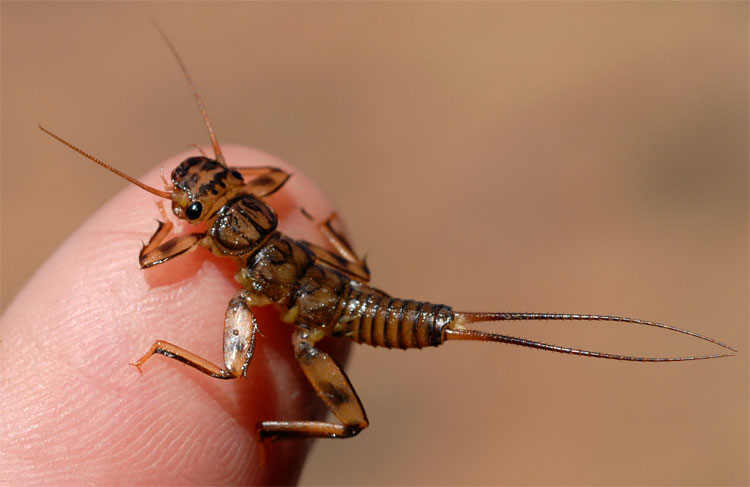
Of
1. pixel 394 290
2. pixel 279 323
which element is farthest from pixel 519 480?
pixel 279 323

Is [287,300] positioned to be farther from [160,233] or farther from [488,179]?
[488,179]

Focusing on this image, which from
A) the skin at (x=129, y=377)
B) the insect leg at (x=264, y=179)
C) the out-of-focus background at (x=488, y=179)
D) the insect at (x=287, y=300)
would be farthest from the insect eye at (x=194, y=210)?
the out-of-focus background at (x=488, y=179)

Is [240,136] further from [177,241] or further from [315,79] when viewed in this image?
[177,241]

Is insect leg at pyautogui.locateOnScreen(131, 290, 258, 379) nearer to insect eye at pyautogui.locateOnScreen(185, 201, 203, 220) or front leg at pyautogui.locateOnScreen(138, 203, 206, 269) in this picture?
front leg at pyautogui.locateOnScreen(138, 203, 206, 269)

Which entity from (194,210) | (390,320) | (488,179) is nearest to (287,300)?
(390,320)

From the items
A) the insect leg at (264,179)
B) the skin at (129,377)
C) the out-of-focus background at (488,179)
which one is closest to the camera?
the skin at (129,377)

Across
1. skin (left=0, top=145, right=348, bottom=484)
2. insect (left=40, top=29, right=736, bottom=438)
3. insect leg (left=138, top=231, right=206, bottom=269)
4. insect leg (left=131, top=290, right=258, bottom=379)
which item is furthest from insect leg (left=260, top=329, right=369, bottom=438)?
insect leg (left=138, top=231, right=206, bottom=269)

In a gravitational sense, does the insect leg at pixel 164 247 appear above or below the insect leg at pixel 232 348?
above

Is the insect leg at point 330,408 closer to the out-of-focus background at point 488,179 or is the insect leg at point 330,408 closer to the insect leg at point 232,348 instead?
the insect leg at point 232,348
